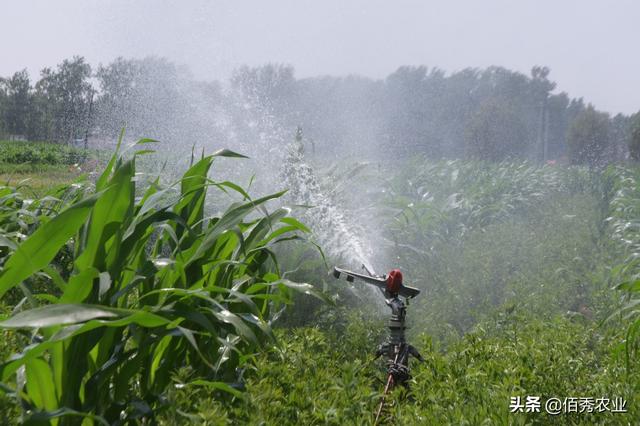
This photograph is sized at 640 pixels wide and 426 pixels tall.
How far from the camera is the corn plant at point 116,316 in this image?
1.66 m

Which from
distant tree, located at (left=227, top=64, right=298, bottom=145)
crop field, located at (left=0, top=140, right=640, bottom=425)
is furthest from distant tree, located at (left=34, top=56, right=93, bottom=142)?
crop field, located at (left=0, top=140, right=640, bottom=425)

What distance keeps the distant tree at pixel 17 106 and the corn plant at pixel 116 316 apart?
24733 millimetres

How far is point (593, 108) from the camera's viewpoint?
82.6 ft

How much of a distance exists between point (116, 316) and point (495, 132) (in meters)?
23.2

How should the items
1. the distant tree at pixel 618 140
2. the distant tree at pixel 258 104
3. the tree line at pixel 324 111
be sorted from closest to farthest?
the distant tree at pixel 258 104, the tree line at pixel 324 111, the distant tree at pixel 618 140

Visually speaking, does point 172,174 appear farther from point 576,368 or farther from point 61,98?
point 61,98

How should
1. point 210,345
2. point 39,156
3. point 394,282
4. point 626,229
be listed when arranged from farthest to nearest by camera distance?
point 39,156 < point 626,229 < point 394,282 < point 210,345

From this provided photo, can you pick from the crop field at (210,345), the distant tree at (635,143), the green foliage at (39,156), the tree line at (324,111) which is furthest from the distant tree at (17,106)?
the crop field at (210,345)

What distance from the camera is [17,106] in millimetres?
25359

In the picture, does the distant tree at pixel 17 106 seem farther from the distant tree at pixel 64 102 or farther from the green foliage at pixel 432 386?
the green foliage at pixel 432 386

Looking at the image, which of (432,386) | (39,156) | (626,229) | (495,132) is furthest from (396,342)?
(495,132)

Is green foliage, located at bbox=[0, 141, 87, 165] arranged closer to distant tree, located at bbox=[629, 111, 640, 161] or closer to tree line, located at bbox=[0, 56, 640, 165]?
tree line, located at bbox=[0, 56, 640, 165]

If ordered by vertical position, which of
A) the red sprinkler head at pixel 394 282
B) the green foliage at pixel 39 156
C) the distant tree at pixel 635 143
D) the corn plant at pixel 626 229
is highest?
the distant tree at pixel 635 143

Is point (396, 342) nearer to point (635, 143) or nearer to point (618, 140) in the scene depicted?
point (635, 143)
